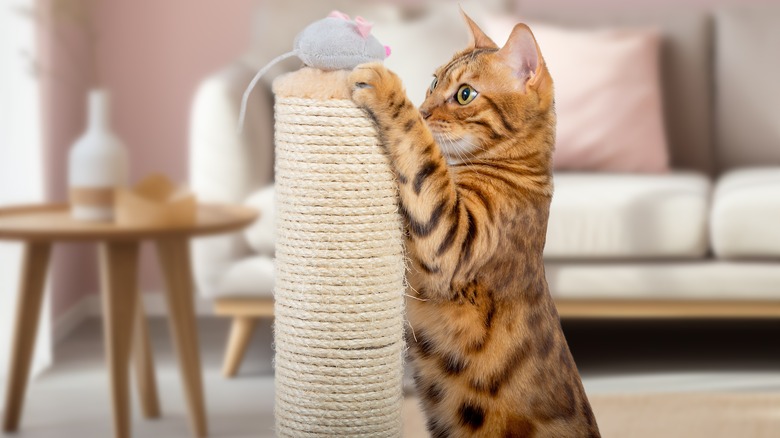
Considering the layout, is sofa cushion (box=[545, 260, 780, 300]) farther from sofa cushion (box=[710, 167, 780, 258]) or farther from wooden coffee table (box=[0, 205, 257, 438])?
wooden coffee table (box=[0, 205, 257, 438])

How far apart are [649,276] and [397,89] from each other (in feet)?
4.77

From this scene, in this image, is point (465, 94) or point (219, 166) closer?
point (465, 94)

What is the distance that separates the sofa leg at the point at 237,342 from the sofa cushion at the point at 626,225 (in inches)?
27.4

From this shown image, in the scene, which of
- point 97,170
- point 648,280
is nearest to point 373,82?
point 97,170

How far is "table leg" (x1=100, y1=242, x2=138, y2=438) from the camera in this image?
6.26 feet

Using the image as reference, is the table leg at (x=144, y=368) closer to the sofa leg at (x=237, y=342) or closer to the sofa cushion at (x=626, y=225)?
the sofa leg at (x=237, y=342)

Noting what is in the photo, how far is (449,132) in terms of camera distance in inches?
40.9

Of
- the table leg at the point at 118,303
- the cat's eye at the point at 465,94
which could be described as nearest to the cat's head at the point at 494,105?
the cat's eye at the point at 465,94

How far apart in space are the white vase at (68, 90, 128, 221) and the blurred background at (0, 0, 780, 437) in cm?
38

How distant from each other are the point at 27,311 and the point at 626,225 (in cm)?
125

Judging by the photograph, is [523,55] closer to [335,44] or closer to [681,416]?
[335,44]

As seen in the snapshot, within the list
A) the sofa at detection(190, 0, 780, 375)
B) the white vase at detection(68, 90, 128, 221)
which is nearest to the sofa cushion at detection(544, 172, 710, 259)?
the sofa at detection(190, 0, 780, 375)

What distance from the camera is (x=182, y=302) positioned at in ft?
6.57

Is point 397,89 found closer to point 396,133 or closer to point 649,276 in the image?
point 396,133
